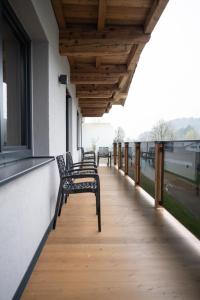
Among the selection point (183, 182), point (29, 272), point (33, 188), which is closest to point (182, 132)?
point (183, 182)

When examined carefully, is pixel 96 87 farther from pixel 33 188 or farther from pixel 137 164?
pixel 33 188

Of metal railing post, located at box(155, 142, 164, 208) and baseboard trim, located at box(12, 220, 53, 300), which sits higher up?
metal railing post, located at box(155, 142, 164, 208)

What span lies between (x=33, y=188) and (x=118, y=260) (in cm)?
86

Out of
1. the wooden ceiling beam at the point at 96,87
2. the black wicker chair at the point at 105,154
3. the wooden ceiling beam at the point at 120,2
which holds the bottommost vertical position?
the black wicker chair at the point at 105,154

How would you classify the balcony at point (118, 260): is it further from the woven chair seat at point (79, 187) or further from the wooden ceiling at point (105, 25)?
the wooden ceiling at point (105, 25)

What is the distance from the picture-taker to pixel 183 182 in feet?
8.35

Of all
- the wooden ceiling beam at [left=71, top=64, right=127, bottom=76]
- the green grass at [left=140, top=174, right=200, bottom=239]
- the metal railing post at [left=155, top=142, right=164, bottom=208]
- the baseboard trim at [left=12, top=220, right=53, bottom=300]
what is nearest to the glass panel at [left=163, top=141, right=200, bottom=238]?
the green grass at [left=140, top=174, right=200, bottom=239]

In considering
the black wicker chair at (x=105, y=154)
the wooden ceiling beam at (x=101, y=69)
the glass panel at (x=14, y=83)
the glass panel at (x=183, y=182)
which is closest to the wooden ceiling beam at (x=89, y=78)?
the wooden ceiling beam at (x=101, y=69)

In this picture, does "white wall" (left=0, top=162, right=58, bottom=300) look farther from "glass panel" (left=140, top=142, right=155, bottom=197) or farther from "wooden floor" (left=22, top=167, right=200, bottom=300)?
"glass panel" (left=140, top=142, right=155, bottom=197)

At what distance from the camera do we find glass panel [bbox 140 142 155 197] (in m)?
3.72

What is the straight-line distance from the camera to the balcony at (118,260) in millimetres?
1605

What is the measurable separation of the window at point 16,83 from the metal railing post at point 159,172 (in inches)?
66.2

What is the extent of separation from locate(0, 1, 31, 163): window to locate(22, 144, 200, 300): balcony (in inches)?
36.4

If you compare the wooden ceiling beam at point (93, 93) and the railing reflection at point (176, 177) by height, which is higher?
the wooden ceiling beam at point (93, 93)
